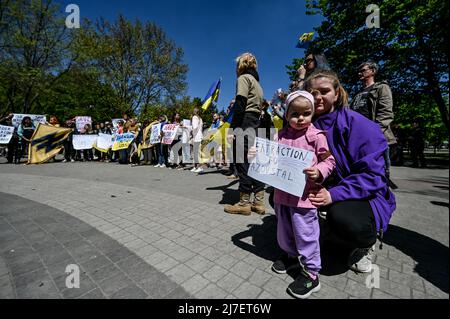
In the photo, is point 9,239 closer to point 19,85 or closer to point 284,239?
point 284,239

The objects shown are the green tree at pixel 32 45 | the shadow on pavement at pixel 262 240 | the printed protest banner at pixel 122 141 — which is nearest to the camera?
the shadow on pavement at pixel 262 240

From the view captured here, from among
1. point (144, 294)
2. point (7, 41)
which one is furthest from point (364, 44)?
point (7, 41)

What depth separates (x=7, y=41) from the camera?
1931cm

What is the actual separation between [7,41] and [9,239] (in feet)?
84.5

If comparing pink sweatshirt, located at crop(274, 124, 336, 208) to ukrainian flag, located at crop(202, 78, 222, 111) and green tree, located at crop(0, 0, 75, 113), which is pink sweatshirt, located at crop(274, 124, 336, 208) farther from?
green tree, located at crop(0, 0, 75, 113)

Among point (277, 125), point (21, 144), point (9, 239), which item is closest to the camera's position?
point (9, 239)

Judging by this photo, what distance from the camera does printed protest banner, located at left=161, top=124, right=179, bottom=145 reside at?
928 cm

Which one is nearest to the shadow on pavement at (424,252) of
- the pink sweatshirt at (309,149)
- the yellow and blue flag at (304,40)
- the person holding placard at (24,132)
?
the pink sweatshirt at (309,149)

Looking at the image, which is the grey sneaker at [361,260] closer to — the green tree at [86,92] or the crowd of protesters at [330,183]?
the crowd of protesters at [330,183]

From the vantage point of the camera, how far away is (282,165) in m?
1.85

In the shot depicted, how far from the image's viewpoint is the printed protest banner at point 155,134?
9.88m

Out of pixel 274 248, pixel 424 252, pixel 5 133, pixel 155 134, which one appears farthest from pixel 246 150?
pixel 5 133

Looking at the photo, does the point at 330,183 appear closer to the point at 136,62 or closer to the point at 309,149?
the point at 309,149

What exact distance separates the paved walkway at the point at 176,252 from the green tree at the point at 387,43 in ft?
38.4
